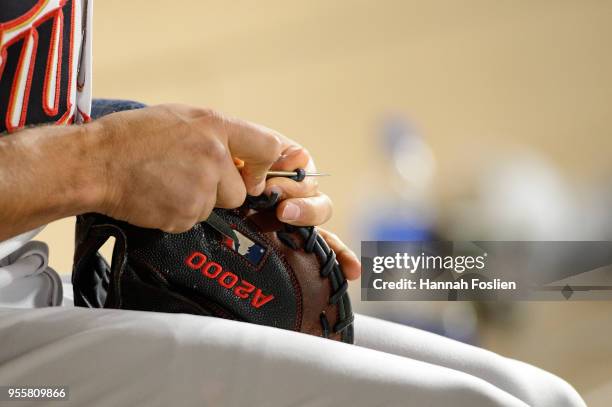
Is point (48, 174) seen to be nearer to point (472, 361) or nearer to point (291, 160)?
point (291, 160)

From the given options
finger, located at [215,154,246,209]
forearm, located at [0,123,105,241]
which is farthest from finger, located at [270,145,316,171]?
forearm, located at [0,123,105,241]

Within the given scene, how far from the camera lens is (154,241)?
24.3 inches

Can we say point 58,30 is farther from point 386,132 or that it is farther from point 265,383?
point 386,132

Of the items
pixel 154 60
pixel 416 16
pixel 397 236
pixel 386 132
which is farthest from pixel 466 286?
pixel 154 60

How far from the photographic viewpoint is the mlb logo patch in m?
0.65

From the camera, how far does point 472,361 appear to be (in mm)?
751

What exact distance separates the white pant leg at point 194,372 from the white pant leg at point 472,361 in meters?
0.18

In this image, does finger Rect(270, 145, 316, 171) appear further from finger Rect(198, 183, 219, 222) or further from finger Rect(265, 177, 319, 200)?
finger Rect(198, 183, 219, 222)

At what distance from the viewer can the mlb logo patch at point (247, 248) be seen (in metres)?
0.65

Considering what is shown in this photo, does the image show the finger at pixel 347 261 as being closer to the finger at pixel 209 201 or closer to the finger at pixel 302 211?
the finger at pixel 302 211

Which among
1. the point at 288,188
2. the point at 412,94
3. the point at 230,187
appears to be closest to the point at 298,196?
the point at 288,188

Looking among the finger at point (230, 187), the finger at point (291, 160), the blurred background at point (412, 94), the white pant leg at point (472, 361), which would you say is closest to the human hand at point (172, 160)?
the finger at point (230, 187)

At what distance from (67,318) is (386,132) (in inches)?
71.8

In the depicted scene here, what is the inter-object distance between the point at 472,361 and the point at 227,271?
0.90ft
